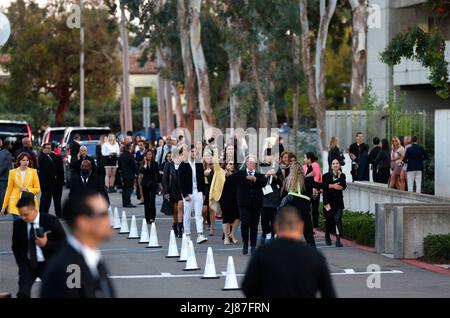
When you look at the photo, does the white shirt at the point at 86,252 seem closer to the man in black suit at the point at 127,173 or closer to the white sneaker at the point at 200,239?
the white sneaker at the point at 200,239

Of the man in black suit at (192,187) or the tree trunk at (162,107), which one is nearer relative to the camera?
the man in black suit at (192,187)

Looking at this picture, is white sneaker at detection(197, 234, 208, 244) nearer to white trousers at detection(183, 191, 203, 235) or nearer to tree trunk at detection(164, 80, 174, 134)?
white trousers at detection(183, 191, 203, 235)

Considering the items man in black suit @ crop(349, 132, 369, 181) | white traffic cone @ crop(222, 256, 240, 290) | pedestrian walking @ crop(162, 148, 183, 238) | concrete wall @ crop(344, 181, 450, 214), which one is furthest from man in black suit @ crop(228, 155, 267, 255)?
man in black suit @ crop(349, 132, 369, 181)

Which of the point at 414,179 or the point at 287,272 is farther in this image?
the point at 414,179

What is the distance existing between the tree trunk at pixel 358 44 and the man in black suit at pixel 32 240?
30609 mm

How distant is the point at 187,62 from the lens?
168 feet

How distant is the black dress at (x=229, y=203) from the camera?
2128cm

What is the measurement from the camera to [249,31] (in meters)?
46.5

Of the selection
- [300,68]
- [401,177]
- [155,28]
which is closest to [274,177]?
[401,177]

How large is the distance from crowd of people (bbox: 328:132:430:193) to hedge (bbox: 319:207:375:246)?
11.3 feet

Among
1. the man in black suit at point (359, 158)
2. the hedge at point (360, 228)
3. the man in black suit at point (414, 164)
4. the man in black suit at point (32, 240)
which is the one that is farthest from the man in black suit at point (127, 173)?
the man in black suit at point (32, 240)

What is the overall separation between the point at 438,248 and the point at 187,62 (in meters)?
33.7

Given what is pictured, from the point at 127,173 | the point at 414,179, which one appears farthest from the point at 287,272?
the point at 127,173

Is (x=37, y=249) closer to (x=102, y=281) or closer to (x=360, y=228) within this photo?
(x=102, y=281)
